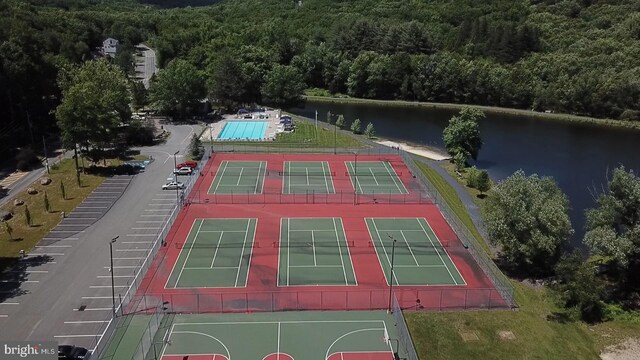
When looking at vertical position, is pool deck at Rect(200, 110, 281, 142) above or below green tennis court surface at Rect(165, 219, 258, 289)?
above

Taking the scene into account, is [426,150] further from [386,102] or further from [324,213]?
[386,102]

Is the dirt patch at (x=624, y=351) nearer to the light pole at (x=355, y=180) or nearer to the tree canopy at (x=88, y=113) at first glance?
the light pole at (x=355, y=180)

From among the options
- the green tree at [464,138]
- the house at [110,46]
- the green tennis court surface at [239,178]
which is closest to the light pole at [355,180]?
the green tennis court surface at [239,178]

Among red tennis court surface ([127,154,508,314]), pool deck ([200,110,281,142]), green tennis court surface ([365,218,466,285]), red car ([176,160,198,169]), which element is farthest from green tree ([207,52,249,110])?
green tennis court surface ([365,218,466,285])

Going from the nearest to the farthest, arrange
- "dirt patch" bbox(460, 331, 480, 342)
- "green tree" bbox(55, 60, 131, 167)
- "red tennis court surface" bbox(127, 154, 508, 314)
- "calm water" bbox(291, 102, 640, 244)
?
"dirt patch" bbox(460, 331, 480, 342) < "red tennis court surface" bbox(127, 154, 508, 314) < "green tree" bbox(55, 60, 131, 167) < "calm water" bbox(291, 102, 640, 244)

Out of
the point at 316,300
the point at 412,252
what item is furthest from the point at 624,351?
the point at 316,300

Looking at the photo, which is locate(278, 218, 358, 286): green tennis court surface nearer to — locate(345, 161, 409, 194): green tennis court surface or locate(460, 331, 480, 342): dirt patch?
locate(460, 331, 480, 342): dirt patch

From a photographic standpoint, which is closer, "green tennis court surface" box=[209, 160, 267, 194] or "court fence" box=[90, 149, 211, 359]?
"court fence" box=[90, 149, 211, 359]
